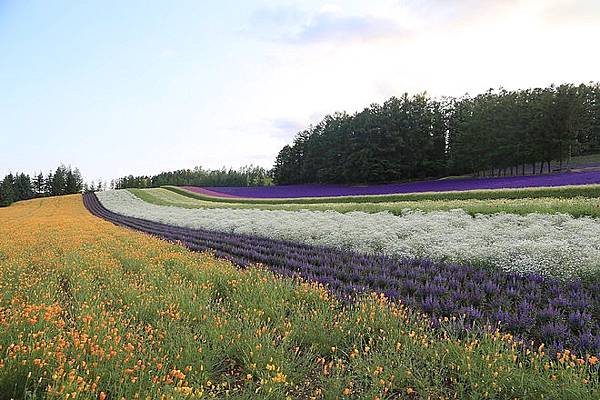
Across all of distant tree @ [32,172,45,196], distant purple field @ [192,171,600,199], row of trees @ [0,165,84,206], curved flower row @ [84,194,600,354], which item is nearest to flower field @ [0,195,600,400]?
curved flower row @ [84,194,600,354]

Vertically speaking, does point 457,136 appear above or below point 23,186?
above

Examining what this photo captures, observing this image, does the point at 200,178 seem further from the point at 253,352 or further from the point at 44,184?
the point at 253,352

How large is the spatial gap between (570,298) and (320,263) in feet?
14.2

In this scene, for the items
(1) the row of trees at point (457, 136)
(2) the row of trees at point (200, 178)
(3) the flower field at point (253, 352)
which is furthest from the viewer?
(2) the row of trees at point (200, 178)

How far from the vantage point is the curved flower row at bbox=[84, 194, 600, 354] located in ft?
13.6

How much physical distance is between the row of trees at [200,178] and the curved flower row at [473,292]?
2590 inches

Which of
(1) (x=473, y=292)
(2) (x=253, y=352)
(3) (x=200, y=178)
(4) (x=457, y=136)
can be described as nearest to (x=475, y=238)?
(1) (x=473, y=292)

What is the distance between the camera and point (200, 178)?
8006 centimetres

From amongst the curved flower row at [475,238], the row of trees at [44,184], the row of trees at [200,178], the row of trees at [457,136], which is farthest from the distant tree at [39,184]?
the curved flower row at [475,238]

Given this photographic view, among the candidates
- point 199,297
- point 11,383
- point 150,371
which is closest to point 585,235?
point 199,297

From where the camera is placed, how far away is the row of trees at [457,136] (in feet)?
119

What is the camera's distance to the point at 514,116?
39844 millimetres

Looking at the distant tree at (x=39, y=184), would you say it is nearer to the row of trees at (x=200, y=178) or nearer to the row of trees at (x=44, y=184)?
the row of trees at (x=44, y=184)

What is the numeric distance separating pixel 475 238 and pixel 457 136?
134 ft
